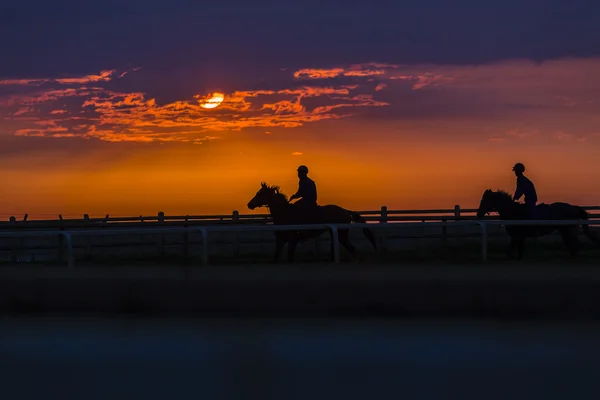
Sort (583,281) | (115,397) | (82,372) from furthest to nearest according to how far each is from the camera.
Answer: (583,281) → (82,372) → (115,397)

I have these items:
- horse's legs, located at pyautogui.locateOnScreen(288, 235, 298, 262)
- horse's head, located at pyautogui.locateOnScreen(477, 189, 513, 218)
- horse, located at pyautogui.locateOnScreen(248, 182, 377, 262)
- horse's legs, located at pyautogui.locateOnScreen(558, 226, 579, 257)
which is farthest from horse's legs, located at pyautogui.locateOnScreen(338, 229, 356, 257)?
horse's legs, located at pyautogui.locateOnScreen(558, 226, 579, 257)

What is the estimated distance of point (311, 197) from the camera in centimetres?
2030

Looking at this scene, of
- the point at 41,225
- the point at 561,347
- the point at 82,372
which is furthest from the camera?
the point at 41,225

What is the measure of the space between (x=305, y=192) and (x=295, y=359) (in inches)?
515

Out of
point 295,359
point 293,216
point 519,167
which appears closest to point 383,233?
point 293,216

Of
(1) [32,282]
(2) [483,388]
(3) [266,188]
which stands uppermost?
(3) [266,188]

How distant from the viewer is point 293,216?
2050cm

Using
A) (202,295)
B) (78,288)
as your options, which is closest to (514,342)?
(202,295)

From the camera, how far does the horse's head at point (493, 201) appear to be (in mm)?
20062

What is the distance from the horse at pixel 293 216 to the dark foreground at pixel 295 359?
434 inches

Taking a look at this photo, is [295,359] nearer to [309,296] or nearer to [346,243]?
[309,296]

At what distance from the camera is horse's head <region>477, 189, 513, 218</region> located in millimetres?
20062

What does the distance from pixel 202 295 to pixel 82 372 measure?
2578mm

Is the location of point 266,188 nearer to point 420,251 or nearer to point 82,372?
point 420,251
